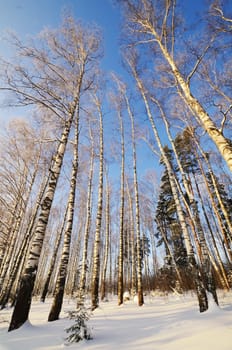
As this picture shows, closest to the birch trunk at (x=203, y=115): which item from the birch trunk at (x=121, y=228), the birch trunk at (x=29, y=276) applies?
the birch trunk at (x=29, y=276)

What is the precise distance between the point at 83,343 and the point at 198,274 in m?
3.97

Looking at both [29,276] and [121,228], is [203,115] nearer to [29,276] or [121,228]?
[29,276]

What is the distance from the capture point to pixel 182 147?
572 inches

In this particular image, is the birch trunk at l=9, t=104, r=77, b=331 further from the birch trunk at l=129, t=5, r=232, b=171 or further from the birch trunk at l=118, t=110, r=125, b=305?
the birch trunk at l=118, t=110, r=125, b=305

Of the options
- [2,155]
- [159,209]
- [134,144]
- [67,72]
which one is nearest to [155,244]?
[159,209]

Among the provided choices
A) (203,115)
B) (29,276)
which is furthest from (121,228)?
(203,115)

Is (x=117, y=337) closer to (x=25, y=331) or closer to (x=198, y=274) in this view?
(x=25, y=331)

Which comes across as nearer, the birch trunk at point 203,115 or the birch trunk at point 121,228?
the birch trunk at point 203,115

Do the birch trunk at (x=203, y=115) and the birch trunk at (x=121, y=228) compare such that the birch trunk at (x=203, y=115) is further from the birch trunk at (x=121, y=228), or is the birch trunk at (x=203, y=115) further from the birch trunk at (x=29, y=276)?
the birch trunk at (x=121, y=228)

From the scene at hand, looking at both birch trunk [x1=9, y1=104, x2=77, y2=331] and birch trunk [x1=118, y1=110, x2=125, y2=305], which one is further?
birch trunk [x1=118, y1=110, x2=125, y2=305]

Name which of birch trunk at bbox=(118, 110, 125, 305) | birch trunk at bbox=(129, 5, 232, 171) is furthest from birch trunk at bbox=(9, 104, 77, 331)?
birch trunk at bbox=(118, 110, 125, 305)

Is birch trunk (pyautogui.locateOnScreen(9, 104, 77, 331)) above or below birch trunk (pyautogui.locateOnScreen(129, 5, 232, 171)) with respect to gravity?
below

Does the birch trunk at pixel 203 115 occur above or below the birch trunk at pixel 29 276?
above

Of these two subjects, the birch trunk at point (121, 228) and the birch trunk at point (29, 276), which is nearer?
the birch trunk at point (29, 276)
